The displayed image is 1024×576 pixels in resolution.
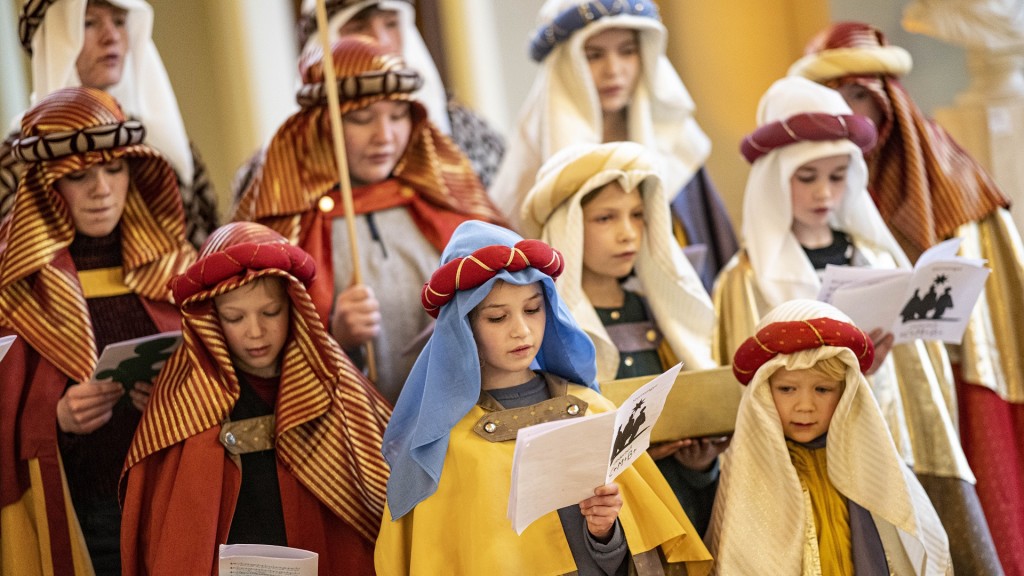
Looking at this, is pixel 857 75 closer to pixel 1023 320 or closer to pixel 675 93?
pixel 675 93

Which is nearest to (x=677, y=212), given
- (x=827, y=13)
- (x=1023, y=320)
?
(x=1023, y=320)

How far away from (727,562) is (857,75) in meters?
2.39

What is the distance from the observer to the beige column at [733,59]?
6559 millimetres

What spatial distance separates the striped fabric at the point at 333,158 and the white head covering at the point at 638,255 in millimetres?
588

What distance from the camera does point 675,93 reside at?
5.10 m

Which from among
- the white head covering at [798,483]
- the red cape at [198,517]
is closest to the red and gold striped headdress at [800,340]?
the white head covering at [798,483]

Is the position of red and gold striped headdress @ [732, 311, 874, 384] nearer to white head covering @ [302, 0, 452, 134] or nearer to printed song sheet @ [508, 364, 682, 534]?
printed song sheet @ [508, 364, 682, 534]

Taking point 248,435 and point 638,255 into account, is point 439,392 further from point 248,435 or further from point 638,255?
point 638,255

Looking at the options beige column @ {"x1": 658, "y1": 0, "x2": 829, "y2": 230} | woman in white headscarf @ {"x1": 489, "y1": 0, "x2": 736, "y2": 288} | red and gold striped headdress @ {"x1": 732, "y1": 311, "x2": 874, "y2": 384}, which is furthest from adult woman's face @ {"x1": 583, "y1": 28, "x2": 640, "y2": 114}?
red and gold striped headdress @ {"x1": 732, "y1": 311, "x2": 874, "y2": 384}

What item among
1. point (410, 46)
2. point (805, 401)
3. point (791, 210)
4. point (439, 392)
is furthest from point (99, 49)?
point (805, 401)

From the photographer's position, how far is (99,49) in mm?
4836

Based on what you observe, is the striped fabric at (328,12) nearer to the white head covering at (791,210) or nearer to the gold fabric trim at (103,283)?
the gold fabric trim at (103,283)

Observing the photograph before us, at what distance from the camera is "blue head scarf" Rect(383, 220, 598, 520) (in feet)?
10.7

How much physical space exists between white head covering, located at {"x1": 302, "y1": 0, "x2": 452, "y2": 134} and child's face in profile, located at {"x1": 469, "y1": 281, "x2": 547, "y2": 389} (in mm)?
2515
